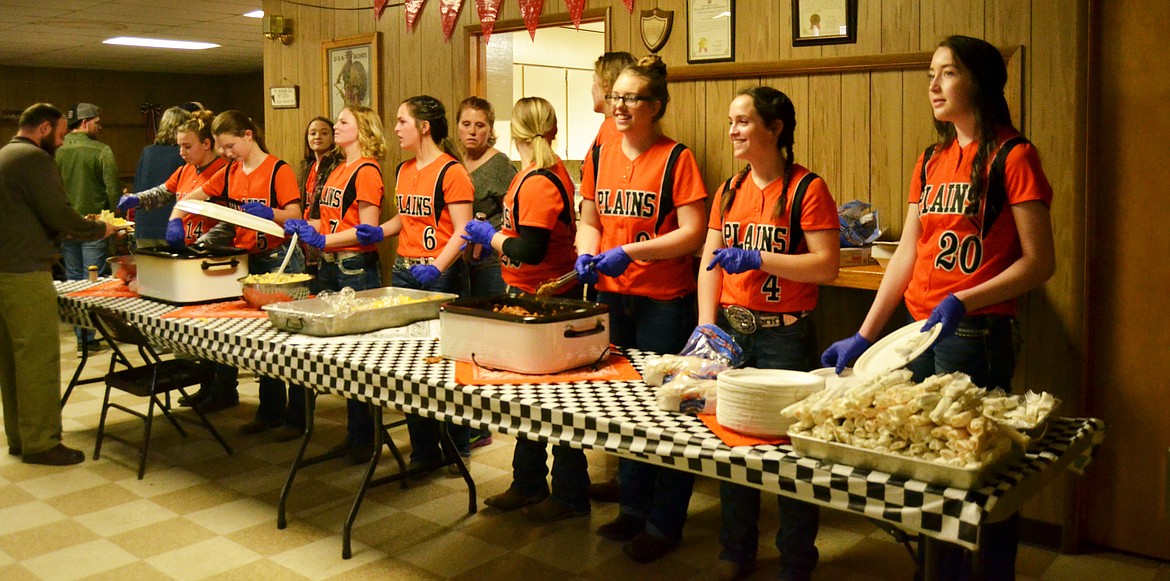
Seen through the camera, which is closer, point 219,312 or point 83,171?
point 219,312

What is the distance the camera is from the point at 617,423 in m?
2.28

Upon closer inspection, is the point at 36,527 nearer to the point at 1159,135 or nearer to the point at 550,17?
the point at 550,17

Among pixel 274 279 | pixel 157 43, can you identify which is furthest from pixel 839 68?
pixel 157 43

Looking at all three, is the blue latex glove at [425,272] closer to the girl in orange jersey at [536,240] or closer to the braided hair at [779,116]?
the girl in orange jersey at [536,240]

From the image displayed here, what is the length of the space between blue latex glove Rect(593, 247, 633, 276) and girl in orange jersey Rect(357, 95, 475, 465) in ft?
3.73

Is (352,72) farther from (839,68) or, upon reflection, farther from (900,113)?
(900,113)

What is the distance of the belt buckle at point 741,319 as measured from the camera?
9.68 ft

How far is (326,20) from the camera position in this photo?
20.6 feet

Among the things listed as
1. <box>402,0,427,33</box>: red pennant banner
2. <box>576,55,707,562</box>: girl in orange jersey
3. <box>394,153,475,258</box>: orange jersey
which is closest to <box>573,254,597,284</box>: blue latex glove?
<box>576,55,707,562</box>: girl in orange jersey

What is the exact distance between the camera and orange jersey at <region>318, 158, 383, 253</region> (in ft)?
14.9

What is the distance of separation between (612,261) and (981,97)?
1.15 metres

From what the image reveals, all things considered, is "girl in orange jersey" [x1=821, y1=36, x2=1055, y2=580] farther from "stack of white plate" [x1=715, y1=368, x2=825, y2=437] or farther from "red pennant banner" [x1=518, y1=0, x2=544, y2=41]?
"red pennant banner" [x1=518, y1=0, x2=544, y2=41]

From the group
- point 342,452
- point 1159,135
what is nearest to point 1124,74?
point 1159,135

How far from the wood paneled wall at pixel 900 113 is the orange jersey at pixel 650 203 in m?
0.90
